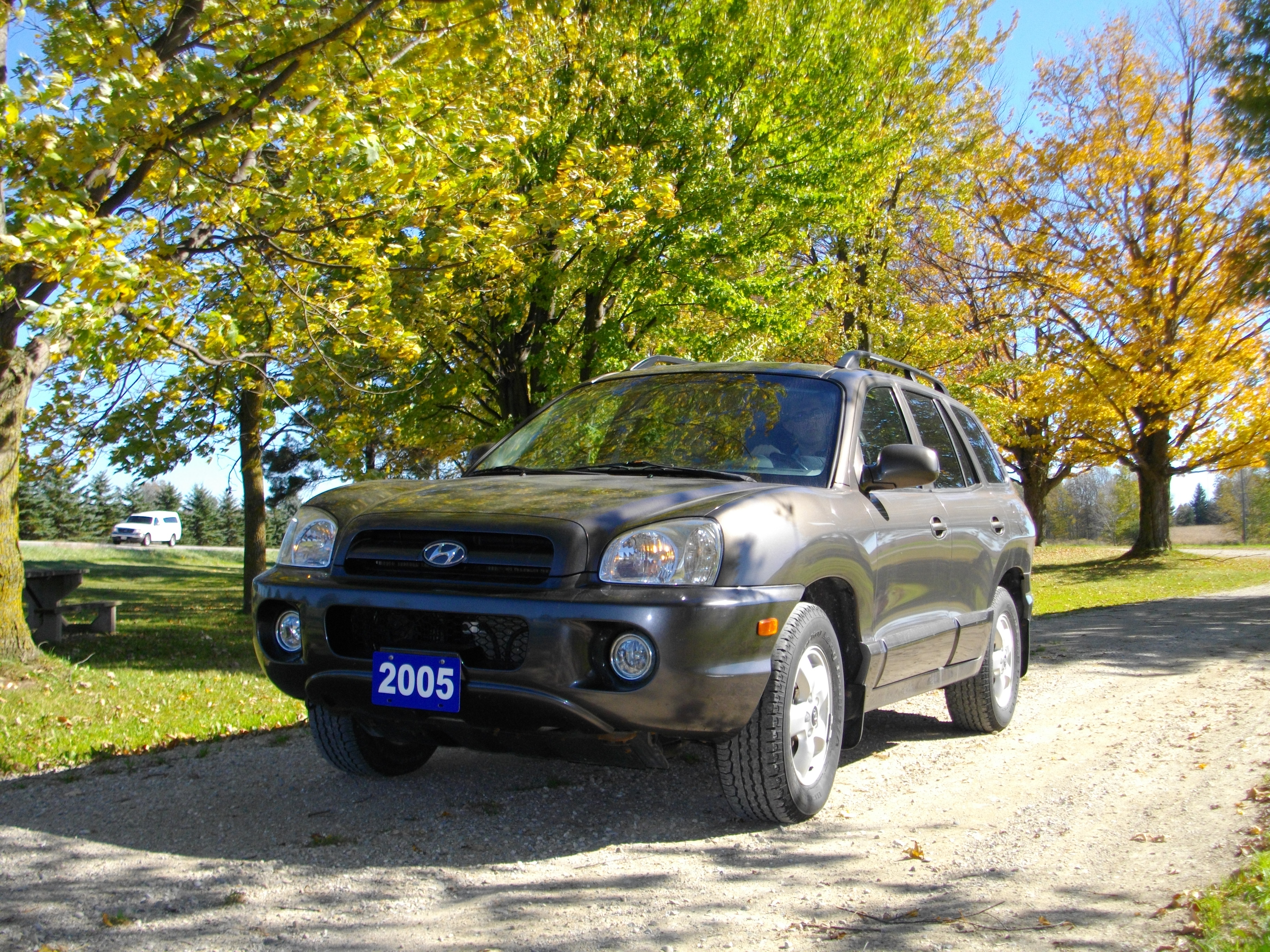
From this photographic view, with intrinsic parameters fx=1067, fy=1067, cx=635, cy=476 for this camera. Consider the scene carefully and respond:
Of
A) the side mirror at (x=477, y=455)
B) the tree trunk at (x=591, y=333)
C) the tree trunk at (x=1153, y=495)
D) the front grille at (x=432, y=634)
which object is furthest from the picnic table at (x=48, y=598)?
the tree trunk at (x=1153, y=495)

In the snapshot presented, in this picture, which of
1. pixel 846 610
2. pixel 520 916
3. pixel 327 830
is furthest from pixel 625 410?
pixel 520 916

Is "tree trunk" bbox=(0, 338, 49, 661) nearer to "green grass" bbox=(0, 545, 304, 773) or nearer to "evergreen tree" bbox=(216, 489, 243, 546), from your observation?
"green grass" bbox=(0, 545, 304, 773)

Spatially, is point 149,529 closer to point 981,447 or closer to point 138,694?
point 138,694

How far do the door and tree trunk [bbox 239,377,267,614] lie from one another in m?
12.7

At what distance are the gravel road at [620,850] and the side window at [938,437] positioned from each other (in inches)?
57.3

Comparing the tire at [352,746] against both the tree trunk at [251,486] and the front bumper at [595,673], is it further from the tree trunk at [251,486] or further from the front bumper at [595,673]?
the tree trunk at [251,486]

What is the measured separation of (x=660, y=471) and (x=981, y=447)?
10.2 feet

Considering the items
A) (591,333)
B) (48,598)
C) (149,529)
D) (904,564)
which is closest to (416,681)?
(904,564)

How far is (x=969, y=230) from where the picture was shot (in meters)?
27.4

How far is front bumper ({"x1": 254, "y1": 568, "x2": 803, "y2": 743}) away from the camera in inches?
138

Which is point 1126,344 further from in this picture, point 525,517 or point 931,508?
point 525,517

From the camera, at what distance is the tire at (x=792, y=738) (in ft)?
12.6

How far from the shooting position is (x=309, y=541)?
421cm

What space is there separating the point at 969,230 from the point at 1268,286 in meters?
16.4
